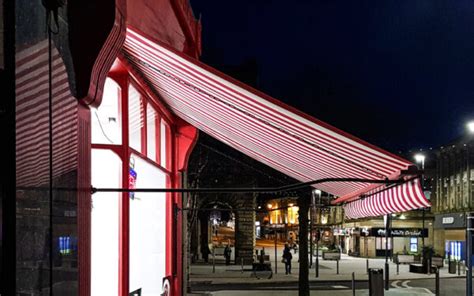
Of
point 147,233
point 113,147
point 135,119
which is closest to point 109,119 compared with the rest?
point 113,147

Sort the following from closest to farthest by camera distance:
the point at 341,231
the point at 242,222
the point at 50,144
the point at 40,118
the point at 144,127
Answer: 1. the point at 40,118
2. the point at 50,144
3. the point at 144,127
4. the point at 242,222
5. the point at 341,231

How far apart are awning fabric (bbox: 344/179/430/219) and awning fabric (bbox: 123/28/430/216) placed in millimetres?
188

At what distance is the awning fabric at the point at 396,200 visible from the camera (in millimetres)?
7133

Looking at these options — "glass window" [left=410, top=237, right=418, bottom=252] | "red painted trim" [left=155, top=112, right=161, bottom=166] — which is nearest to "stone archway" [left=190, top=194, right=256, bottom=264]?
"glass window" [left=410, top=237, right=418, bottom=252]

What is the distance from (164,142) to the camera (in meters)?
13.8

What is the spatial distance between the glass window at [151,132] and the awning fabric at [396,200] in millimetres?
3688

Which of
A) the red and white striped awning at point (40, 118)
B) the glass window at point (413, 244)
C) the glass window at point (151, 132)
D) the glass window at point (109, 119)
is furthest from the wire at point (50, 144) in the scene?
the glass window at point (413, 244)

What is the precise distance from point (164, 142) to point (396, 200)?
6701 mm

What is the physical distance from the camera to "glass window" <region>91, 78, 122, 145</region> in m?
8.75

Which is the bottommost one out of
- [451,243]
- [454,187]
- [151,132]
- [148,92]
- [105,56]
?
[451,243]

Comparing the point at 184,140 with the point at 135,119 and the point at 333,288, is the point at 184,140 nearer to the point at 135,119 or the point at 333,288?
the point at 135,119

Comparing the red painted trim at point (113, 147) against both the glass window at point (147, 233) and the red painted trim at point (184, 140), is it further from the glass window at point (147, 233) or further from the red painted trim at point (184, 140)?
the red painted trim at point (184, 140)

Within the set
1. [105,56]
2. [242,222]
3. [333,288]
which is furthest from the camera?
[242,222]

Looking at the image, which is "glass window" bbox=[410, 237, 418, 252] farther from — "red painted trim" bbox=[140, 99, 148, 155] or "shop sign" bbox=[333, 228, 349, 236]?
"red painted trim" bbox=[140, 99, 148, 155]
